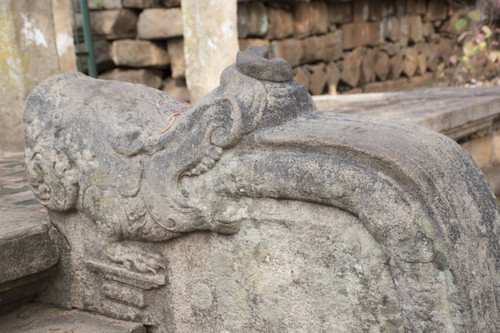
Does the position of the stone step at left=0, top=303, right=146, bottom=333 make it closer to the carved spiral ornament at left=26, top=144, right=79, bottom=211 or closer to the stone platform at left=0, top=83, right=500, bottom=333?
the stone platform at left=0, top=83, right=500, bottom=333

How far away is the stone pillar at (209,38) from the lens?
18.2 ft

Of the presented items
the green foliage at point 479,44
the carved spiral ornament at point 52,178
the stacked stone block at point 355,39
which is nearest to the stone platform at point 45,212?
the carved spiral ornament at point 52,178

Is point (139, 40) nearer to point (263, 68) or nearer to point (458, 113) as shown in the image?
point (458, 113)

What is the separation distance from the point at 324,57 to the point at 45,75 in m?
4.74

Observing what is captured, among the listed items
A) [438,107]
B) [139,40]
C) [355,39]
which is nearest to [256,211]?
[438,107]

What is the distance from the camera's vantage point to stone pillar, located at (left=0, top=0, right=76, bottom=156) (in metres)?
4.21

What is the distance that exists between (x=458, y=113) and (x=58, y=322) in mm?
2832

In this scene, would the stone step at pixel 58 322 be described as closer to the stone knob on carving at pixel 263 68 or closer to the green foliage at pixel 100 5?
the stone knob on carving at pixel 263 68

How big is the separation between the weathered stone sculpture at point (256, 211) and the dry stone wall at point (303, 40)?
467 cm

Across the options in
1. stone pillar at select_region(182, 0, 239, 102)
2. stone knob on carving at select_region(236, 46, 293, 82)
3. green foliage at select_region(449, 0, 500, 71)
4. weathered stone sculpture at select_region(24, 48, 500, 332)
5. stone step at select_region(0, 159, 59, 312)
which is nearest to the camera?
weathered stone sculpture at select_region(24, 48, 500, 332)

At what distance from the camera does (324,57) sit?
27.3ft

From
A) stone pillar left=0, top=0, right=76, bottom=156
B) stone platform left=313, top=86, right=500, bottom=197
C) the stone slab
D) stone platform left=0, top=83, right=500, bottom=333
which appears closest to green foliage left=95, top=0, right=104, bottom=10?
stone pillar left=0, top=0, right=76, bottom=156

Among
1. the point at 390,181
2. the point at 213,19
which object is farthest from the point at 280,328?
the point at 213,19

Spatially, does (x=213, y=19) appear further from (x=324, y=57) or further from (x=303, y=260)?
(x=303, y=260)
